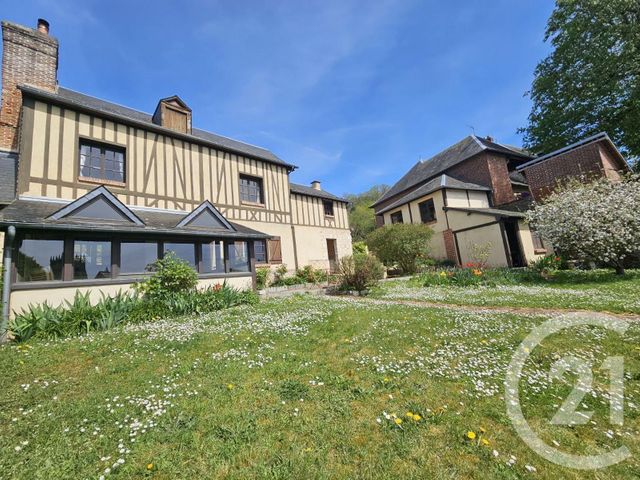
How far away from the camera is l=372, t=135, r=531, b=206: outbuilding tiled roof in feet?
63.0

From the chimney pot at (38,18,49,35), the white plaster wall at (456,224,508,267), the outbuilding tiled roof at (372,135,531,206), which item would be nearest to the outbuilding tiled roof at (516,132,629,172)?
the outbuilding tiled roof at (372,135,531,206)

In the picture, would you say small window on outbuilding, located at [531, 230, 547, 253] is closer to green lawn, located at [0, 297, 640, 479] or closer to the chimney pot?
green lawn, located at [0, 297, 640, 479]

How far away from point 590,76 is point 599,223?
1389 cm

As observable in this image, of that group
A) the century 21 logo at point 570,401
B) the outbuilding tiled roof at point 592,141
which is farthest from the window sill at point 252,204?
the outbuilding tiled roof at point 592,141

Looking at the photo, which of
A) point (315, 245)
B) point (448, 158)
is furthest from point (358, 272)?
point (448, 158)

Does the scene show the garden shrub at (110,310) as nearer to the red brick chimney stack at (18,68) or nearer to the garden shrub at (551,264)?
the red brick chimney stack at (18,68)

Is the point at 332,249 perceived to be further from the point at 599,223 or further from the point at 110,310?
the point at 110,310

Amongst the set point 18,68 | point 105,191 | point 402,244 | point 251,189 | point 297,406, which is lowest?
point 297,406

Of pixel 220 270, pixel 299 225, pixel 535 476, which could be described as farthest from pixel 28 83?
pixel 535 476

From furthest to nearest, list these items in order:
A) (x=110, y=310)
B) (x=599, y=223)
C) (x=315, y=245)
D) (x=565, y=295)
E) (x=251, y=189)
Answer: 1. (x=315, y=245)
2. (x=251, y=189)
3. (x=599, y=223)
4. (x=565, y=295)
5. (x=110, y=310)

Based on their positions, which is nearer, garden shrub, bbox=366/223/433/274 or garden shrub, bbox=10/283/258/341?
garden shrub, bbox=10/283/258/341

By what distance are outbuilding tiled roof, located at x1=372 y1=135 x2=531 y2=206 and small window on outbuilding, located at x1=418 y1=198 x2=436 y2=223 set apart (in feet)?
14.7

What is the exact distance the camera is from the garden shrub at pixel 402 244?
47.4ft

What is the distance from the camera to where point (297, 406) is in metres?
2.57
